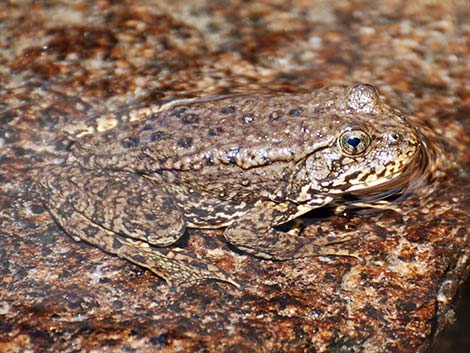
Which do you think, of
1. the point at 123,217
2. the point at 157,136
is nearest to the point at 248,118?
the point at 157,136

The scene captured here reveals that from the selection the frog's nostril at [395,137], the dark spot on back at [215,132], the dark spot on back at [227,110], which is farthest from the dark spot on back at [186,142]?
the frog's nostril at [395,137]

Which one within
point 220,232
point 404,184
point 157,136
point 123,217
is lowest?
point 220,232

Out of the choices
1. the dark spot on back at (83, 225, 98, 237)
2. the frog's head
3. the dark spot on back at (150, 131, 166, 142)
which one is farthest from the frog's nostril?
the dark spot on back at (83, 225, 98, 237)

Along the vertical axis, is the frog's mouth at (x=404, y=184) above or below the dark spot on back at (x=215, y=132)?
below

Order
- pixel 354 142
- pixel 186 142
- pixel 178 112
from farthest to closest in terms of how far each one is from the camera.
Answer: pixel 178 112
pixel 186 142
pixel 354 142

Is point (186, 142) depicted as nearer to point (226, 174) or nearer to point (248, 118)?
point (226, 174)

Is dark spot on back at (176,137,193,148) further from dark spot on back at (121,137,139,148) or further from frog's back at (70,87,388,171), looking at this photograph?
dark spot on back at (121,137,139,148)

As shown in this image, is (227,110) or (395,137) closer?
(395,137)

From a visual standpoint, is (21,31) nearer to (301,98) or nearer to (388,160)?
(301,98)

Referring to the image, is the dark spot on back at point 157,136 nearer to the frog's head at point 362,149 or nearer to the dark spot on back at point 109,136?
the dark spot on back at point 109,136
